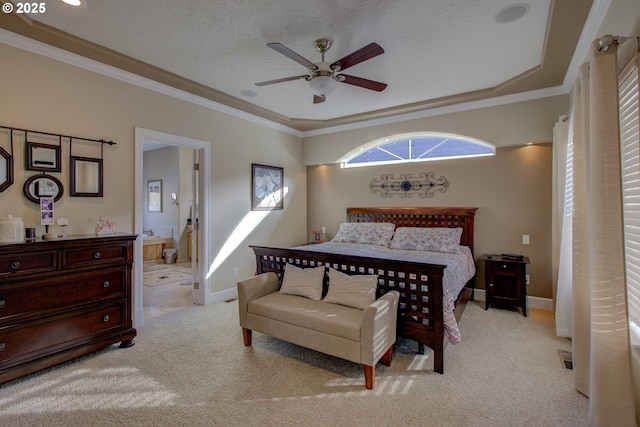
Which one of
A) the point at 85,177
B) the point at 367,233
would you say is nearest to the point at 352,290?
the point at 367,233

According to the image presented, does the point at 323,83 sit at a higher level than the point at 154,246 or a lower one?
higher

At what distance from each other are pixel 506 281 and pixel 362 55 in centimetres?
326

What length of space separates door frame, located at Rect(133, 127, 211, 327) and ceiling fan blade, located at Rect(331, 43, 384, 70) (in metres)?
2.37

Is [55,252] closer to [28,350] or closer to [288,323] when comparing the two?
[28,350]

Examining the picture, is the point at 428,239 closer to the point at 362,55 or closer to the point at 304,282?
the point at 304,282

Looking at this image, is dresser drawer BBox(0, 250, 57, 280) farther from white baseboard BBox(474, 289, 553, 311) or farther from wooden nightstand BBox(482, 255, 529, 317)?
white baseboard BBox(474, 289, 553, 311)

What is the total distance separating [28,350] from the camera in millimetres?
2381

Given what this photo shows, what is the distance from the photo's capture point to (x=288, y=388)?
2.29m

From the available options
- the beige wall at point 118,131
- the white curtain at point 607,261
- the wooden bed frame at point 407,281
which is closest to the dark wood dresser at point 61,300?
the beige wall at point 118,131

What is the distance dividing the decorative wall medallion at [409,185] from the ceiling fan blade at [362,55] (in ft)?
9.10

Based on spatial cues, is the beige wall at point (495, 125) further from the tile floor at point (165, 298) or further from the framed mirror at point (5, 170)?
the framed mirror at point (5, 170)

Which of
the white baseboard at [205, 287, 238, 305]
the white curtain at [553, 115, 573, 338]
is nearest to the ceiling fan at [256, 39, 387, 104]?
the white curtain at [553, 115, 573, 338]

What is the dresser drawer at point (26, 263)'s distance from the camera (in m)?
2.27

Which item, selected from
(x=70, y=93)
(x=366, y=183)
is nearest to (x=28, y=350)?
(x=70, y=93)
